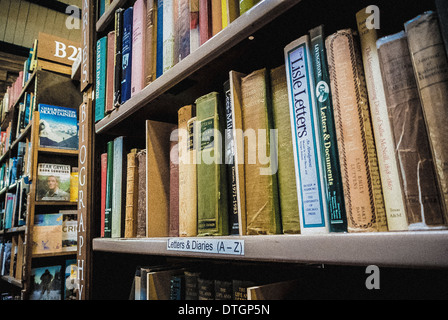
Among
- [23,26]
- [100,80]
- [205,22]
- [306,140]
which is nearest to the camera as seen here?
[306,140]

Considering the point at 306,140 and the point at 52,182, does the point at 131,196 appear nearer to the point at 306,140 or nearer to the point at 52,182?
the point at 306,140

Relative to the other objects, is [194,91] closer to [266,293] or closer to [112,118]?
[112,118]

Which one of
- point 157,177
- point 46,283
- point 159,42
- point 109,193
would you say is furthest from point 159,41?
point 46,283

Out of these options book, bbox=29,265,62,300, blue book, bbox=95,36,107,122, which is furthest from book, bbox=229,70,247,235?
book, bbox=29,265,62,300

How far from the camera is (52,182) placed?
222 cm

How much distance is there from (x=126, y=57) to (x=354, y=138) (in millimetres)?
726

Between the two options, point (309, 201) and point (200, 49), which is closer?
point (309, 201)

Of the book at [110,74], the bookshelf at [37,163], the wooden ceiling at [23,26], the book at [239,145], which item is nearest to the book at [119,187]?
the book at [110,74]

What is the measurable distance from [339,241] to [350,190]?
0.23 ft

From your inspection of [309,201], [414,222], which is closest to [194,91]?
[309,201]

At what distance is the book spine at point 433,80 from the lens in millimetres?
328

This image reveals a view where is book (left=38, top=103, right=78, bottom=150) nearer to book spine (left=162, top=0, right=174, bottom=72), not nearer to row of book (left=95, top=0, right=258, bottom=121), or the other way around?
row of book (left=95, top=0, right=258, bottom=121)
